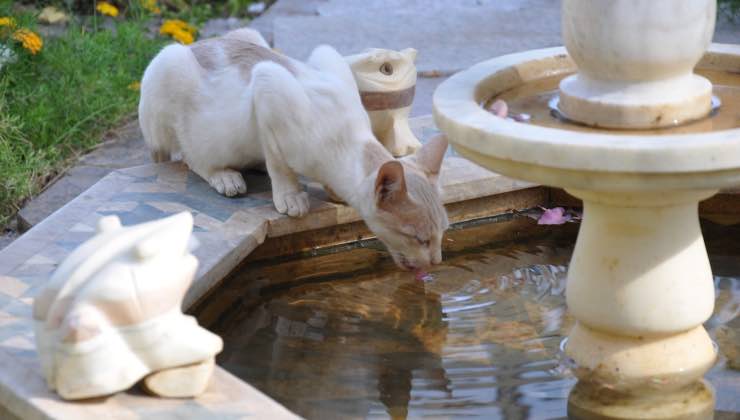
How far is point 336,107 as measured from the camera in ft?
13.5

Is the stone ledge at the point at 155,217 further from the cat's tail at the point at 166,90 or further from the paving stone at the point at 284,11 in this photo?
the paving stone at the point at 284,11

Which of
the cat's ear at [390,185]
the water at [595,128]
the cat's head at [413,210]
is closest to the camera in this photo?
the water at [595,128]

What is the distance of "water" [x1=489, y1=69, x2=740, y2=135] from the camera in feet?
9.96

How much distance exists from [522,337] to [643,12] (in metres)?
1.19

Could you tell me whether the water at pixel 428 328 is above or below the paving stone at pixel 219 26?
above

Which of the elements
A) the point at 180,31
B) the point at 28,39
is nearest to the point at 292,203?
the point at 28,39

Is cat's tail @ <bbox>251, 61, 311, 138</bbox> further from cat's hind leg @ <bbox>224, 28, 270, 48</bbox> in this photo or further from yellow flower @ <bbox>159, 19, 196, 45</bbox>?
yellow flower @ <bbox>159, 19, 196, 45</bbox>

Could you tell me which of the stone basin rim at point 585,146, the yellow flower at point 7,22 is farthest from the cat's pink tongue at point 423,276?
the yellow flower at point 7,22

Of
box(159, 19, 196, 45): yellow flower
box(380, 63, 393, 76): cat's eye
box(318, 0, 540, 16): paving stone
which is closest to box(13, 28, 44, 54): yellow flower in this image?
box(159, 19, 196, 45): yellow flower

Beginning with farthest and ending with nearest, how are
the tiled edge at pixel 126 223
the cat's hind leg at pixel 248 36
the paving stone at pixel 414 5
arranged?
1. the paving stone at pixel 414 5
2. the cat's hind leg at pixel 248 36
3. the tiled edge at pixel 126 223

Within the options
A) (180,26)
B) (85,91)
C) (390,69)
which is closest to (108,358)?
(390,69)

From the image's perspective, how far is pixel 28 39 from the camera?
5.76m

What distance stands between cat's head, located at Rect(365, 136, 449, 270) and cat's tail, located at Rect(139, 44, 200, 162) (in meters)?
1.08

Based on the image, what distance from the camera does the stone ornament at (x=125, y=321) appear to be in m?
2.73
